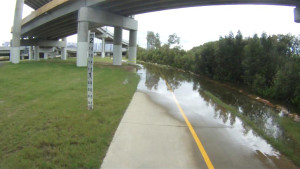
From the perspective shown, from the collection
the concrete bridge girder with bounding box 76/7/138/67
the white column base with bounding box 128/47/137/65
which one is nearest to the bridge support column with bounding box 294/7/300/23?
the concrete bridge girder with bounding box 76/7/138/67

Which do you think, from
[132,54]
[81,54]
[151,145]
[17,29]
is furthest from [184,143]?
[17,29]

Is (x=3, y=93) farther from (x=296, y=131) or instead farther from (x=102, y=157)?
(x=296, y=131)

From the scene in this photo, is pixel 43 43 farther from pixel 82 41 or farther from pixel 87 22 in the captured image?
pixel 87 22

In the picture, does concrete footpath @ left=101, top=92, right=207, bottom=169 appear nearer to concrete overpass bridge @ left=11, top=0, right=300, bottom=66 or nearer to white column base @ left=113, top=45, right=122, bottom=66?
concrete overpass bridge @ left=11, top=0, right=300, bottom=66

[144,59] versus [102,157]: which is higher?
[144,59]

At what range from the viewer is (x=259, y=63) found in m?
14.6

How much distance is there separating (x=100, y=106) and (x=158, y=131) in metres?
3.01

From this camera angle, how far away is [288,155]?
525 cm

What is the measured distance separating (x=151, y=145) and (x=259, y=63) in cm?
1192

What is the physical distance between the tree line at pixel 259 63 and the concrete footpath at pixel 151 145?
7428 mm

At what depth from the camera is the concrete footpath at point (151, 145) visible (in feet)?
14.7

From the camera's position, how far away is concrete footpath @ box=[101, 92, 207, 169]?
4.48 m

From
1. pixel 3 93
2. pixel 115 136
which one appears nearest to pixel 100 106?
pixel 115 136

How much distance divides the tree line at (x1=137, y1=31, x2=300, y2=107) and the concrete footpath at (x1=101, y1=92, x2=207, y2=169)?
7.43 m
